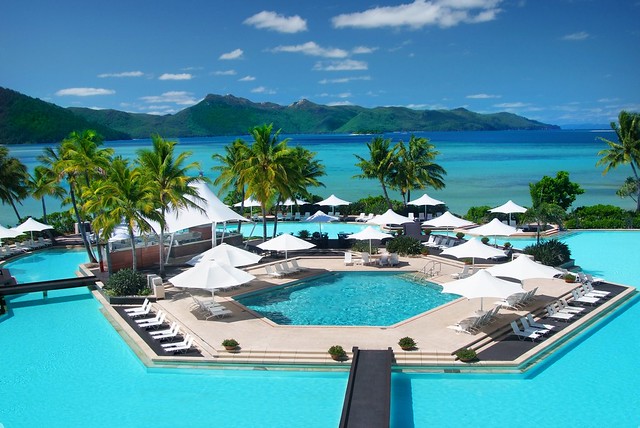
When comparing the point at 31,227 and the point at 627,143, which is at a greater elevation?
the point at 627,143

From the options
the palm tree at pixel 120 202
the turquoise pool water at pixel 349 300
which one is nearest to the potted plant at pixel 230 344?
the turquoise pool water at pixel 349 300

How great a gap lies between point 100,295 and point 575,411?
1845 cm

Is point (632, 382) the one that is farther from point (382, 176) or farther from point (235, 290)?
point (382, 176)

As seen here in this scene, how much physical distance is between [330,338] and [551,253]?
47.0 ft

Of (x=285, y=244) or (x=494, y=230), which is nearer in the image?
(x=285, y=244)

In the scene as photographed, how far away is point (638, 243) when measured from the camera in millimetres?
34188

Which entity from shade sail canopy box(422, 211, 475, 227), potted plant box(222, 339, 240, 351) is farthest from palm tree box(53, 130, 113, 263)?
shade sail canopy box(422, 211, 475, 227)

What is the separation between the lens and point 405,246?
99.2 ft

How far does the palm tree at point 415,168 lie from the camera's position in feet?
140

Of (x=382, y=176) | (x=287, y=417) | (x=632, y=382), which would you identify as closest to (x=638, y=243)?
(x=382, y=176)

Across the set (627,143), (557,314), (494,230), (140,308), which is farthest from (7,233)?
(627,143)

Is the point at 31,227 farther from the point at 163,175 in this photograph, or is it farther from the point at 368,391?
the point at 368,391

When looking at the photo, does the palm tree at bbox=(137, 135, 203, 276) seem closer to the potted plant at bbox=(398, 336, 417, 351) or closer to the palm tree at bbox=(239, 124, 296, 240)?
the palm tree at bbox=(239, 124, 296, 240)

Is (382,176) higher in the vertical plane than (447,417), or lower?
higher
